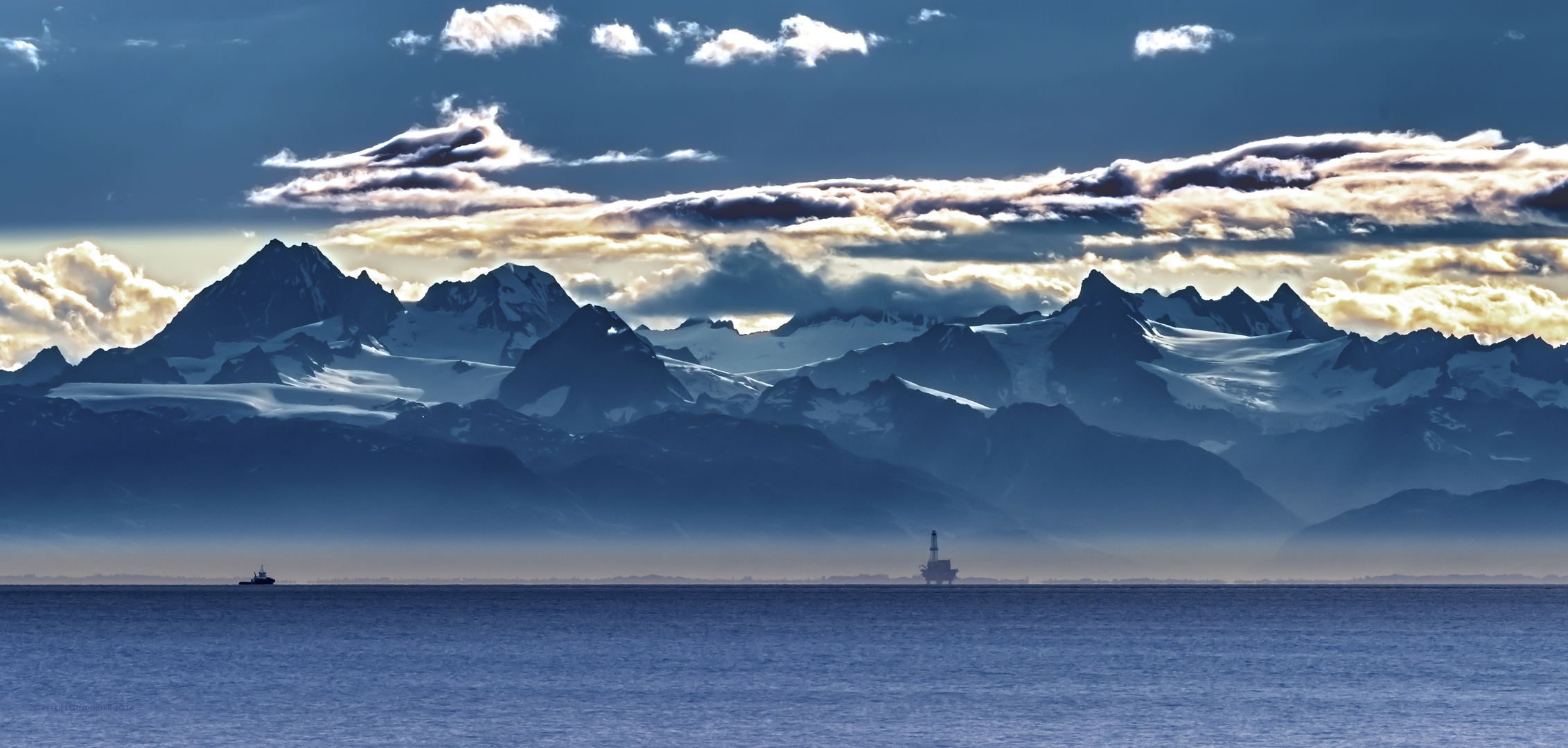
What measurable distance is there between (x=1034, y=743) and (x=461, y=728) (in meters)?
35.5

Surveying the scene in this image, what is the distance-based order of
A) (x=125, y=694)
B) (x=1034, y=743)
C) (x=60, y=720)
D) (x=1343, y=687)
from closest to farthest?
(x=1034, y=743), (x=60, y=720), (x=125, y=694), (x=1343, y=687)

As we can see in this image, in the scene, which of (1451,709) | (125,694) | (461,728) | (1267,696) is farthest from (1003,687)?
(125,694)

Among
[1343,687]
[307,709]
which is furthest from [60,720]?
[1343,687]

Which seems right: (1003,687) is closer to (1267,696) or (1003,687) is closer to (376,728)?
(1267,696)

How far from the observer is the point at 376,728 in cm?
13850

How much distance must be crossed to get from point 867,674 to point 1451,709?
52.2 meters

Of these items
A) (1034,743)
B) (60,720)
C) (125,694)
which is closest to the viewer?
(1034,743)

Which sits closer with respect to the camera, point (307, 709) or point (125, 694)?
point (307, 709)

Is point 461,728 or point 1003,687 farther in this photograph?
point 1003,687

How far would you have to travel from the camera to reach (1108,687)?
577ft

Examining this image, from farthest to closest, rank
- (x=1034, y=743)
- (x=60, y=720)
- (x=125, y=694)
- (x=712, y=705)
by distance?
(x=125, y=694) < (x=712, y=705) < (x=60, y=720) < (x=1034, y=743)

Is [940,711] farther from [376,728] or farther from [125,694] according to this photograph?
[125,694]

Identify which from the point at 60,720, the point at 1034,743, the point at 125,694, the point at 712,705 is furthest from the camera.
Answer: the point at 125,694

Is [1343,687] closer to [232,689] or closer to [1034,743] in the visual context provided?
[1034,743]
